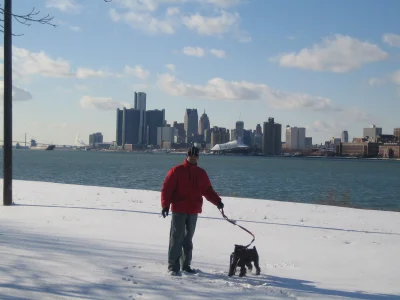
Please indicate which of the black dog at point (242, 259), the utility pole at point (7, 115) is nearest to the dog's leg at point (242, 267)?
the black dog at point (242, 259)

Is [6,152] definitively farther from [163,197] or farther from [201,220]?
[163,197]

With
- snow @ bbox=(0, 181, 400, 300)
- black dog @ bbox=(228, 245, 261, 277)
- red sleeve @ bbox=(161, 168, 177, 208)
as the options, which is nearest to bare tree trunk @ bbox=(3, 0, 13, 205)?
snow @ bbox=(0, 181, 400, 300)

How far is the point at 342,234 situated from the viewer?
32.1 feet

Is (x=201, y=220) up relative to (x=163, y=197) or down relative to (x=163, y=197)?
down

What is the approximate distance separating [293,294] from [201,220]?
5.70m

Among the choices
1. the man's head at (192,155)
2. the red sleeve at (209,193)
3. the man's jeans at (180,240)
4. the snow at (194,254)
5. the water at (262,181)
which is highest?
the man's head at (192,155)

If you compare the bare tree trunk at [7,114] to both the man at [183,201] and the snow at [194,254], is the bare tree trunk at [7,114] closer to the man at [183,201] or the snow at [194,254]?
the snow at [194,254]

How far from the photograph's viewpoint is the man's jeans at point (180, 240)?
5.99 meters

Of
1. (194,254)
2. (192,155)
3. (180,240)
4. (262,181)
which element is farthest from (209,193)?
(262,181)

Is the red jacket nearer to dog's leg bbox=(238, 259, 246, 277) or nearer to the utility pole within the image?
dog's leg bbox=(238, 259, 246, 277)

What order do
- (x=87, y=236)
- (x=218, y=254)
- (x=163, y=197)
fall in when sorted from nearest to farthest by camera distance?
(x=163, y=197), (x=218, y=254), (x=87, y=236)

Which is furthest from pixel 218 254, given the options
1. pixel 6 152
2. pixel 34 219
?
pixel 6 152

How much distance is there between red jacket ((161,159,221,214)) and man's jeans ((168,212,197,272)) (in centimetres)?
10

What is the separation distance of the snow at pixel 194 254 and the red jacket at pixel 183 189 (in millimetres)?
845
